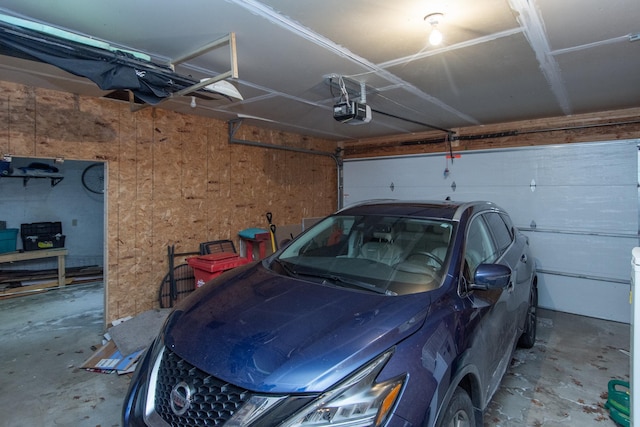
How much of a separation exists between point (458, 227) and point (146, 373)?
2004 millimetres

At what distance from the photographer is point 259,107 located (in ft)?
15.1

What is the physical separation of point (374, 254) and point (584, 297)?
4.35 metres

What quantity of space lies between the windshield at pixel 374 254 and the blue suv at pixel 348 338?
1 cm

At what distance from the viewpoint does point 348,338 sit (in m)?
1.43

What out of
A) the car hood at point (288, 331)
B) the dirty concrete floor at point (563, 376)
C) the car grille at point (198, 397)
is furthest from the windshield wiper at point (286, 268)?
the dirty concrete floor at point (563, 376)

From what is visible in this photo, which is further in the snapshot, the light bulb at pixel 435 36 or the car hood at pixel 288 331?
the light bulb at pixel 435 36

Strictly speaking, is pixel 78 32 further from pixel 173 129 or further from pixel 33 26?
pixel 173 129

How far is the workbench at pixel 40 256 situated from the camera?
18.6 ft

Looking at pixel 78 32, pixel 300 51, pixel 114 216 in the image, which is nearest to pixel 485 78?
pixel 300 51

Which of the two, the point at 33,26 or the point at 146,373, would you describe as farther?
the point at 33,26

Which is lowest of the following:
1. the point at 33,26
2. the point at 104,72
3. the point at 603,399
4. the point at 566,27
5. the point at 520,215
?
the point at 603,399

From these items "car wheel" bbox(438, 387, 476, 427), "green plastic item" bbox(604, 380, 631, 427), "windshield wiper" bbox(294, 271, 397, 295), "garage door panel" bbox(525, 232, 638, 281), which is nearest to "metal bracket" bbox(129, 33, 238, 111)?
"windshield wiper" bbox(294, 271, 397, 295)

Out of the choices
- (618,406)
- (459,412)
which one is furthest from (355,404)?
(618,406)

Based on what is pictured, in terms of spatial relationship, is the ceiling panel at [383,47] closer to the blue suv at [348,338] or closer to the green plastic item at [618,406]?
the blue suv at [348,338]
